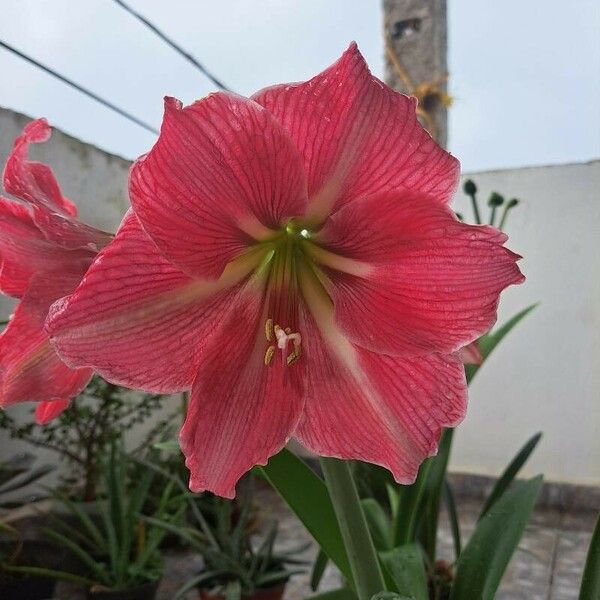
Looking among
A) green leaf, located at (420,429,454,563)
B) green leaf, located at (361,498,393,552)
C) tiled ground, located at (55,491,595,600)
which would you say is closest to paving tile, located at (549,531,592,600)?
tiled ground, located at (55,491,595,600)

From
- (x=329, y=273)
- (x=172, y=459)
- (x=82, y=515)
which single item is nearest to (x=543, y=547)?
(x=172, y=459)

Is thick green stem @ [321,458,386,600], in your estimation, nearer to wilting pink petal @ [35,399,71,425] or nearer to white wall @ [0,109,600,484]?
wilting pink petal @ [35,399,71,425]

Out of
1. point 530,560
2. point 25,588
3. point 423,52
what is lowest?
point 25,588

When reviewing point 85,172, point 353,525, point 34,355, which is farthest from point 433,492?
point 85,172

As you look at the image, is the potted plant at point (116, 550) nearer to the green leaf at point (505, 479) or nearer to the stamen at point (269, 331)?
the green leaf at point (505, 479)

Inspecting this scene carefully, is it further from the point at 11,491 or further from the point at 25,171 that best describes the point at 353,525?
the point at 11,491
